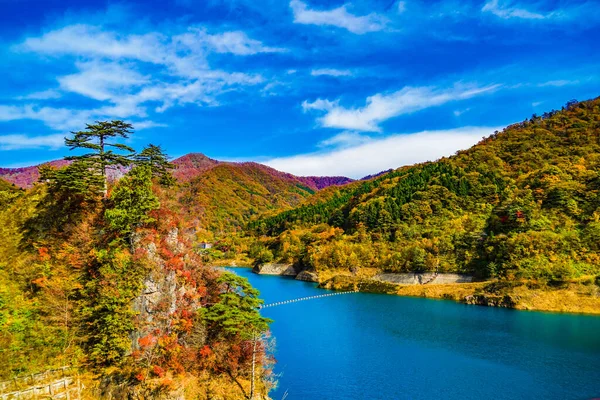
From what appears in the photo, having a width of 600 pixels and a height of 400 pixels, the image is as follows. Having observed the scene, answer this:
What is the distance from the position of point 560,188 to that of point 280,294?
63.0 meters

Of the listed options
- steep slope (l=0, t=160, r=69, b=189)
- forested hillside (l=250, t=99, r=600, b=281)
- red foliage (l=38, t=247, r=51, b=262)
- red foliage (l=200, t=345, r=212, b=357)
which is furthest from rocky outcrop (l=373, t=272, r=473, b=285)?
steep slope (l=0, t=160, r=69, b=189)

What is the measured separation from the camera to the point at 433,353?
125ft

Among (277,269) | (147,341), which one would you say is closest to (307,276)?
(277,269)

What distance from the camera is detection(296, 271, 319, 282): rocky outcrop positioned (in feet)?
305

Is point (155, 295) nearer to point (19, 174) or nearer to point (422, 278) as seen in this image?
point (422, 278)

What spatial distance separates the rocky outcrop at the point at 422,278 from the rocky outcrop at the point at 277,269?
109 ft

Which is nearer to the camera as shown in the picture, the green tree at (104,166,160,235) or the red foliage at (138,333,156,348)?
the red foliage at (138,333,156,348)

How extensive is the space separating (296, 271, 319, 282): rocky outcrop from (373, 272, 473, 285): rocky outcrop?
60.0 ft

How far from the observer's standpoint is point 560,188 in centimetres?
7438

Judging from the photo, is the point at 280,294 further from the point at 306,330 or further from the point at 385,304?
the point at 306,330

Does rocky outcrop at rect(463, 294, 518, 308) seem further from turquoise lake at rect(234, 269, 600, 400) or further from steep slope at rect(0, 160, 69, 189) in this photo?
steep slope at rect(0, 160, 69, 189)

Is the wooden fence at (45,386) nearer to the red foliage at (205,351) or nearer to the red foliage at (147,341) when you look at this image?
A: the red foliage at (147,341)

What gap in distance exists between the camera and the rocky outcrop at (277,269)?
106956 mm

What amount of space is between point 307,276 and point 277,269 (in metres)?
17.4
